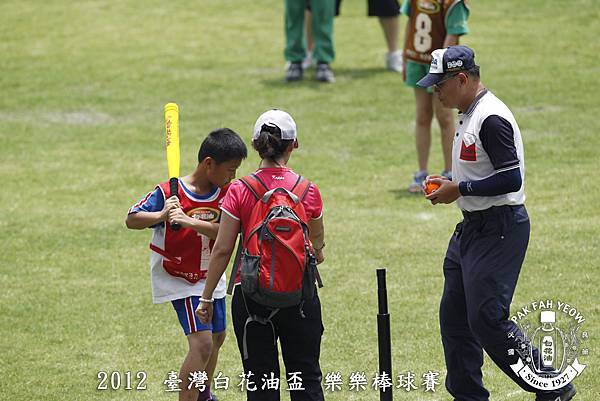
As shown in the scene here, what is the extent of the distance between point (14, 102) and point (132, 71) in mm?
2059

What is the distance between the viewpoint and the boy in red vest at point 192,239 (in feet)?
20.4

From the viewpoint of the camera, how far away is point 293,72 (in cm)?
1538

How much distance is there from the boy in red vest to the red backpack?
68 centimetres

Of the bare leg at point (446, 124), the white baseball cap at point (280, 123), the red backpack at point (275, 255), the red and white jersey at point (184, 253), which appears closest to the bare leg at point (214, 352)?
the red and white jersey at point (184, 253)

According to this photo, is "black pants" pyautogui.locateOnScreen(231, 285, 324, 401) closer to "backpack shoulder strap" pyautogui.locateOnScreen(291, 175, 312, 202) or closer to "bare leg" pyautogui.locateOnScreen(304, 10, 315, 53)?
"backpack shoulder strap" pyautogui.locateOnScreen(291, 175, 312, 202)

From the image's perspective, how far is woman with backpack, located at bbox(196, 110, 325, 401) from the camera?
214 inches

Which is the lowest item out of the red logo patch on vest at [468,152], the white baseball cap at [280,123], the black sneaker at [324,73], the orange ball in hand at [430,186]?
the black sneaker at [324,73]

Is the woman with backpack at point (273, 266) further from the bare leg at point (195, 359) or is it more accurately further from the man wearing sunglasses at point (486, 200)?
the man wearing sunglasses at point (486, 200)

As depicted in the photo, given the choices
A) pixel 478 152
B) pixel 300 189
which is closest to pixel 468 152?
pixel 478 152

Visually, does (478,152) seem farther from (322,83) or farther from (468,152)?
(322,83)

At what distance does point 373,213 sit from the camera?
10.6 meters

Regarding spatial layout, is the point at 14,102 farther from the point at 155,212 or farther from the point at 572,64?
the point at 155,212

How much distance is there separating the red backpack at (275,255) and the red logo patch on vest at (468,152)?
101 cm

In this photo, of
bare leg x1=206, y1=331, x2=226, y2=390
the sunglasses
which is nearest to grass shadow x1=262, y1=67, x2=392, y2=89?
bare leg x1=206, y1=331, x2=226, y2=390
